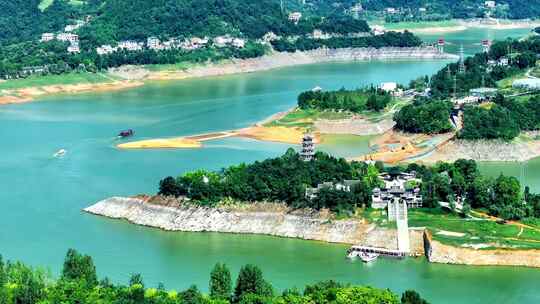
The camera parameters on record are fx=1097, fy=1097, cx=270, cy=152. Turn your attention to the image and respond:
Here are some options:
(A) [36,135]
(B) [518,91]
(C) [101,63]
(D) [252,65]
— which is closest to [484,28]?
(D) [252,65]

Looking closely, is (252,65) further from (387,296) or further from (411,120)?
(387,296)

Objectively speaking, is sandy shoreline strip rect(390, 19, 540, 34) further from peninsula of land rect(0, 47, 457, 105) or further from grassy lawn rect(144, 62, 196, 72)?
grassy lawn rect(144, 62, 196, 72)

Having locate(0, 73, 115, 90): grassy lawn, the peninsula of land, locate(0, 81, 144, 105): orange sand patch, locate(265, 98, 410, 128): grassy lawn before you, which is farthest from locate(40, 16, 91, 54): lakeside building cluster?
locate(265, 98, 410, 128): grassy lawn

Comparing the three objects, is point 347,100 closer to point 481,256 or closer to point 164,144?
point 164,144

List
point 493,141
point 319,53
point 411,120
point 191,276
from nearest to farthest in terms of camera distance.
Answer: point 191,276
point 493,141
point 411,120
point 319,53

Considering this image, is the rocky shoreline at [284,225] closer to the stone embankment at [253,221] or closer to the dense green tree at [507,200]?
the stone embankment at [253,221]

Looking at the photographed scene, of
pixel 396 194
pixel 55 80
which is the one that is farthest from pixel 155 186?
pixel 55 80
